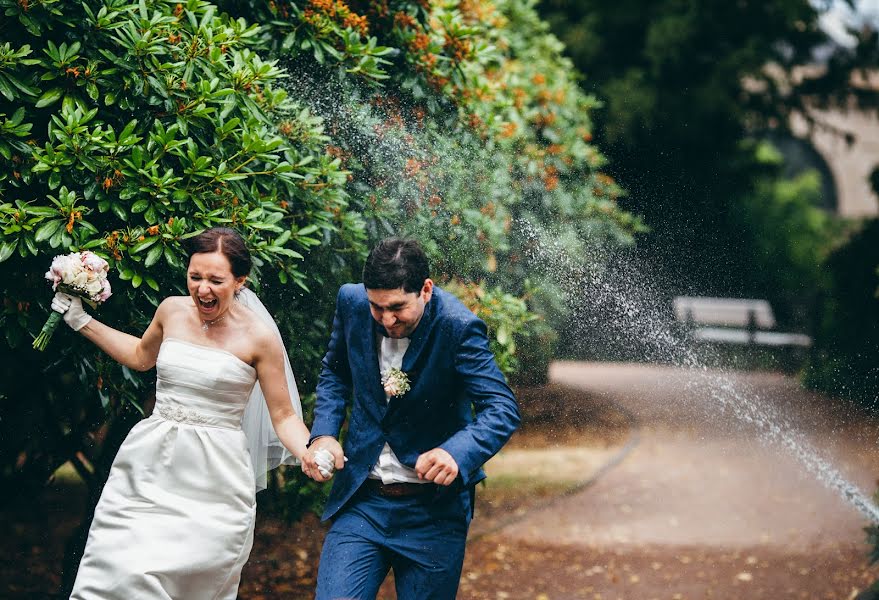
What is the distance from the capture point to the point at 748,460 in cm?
1108

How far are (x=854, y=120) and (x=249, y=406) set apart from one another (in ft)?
105

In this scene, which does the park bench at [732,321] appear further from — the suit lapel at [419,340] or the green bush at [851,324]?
the suit lapel at [419,340]

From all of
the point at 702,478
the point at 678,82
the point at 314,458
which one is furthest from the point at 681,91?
the point at 314,458

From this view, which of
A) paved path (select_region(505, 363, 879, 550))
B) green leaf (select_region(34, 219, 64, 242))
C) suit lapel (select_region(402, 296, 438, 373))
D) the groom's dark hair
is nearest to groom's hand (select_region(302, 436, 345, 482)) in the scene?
suit lapel (select_region(402, 296, 438, 373))

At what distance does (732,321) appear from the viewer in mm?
17672

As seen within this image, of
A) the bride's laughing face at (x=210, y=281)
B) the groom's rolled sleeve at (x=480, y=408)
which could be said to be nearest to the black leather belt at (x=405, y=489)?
the groom's rolled sleeve at (x=480, y=408)

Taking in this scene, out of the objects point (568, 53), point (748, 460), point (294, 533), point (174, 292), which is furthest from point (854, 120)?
point (174, 292)

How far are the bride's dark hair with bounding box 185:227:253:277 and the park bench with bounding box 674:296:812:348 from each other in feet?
40.3

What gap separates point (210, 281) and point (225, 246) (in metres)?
0.14

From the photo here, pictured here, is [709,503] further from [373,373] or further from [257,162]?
[373,373]

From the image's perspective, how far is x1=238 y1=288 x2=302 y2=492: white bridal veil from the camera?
165 inches

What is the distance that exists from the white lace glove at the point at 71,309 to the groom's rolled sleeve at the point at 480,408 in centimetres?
157

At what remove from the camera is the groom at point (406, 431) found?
351cm

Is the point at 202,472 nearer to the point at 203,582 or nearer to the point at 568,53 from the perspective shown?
the point at 203,582
